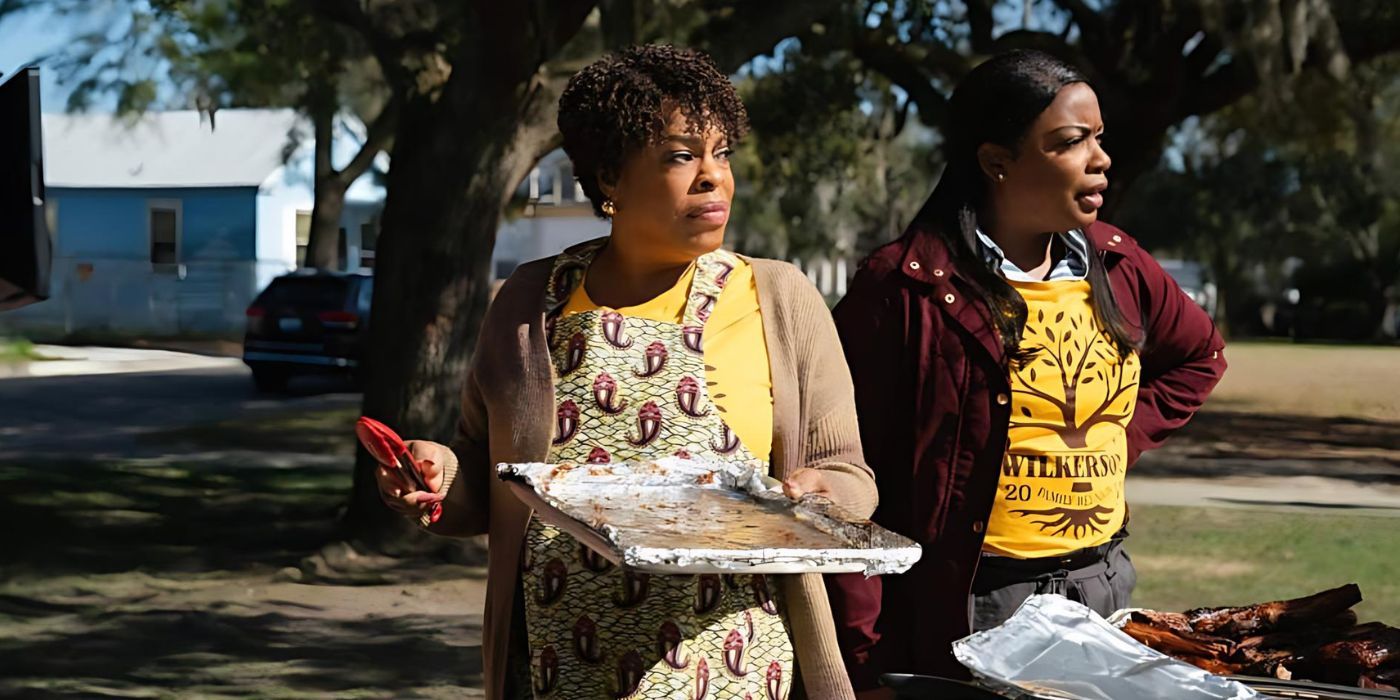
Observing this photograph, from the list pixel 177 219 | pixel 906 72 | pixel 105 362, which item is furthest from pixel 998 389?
pixel 177 219

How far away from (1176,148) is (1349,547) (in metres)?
38.8

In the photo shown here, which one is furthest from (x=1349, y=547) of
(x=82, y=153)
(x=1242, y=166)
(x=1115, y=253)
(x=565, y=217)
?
(x=565, y=217)

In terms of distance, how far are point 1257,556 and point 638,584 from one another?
8.32 m

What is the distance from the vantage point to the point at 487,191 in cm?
934

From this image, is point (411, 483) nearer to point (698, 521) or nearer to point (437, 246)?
point (698, 521)

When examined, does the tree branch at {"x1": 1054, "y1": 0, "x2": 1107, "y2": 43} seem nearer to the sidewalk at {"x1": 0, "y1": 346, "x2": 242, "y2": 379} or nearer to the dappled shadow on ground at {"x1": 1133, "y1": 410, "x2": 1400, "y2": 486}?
the dappled shadow on ground at {"x1": 1133, "y1": 410, "x2": 1400, "y2": 486}

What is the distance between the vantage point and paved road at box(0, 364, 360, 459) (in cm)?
1566

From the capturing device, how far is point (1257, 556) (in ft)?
33.0

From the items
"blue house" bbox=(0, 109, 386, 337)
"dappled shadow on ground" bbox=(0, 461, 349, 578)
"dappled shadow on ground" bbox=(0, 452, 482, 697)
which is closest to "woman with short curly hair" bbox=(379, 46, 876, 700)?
"dappled shadow on ground" bbox=(0, 452, 482, 697)

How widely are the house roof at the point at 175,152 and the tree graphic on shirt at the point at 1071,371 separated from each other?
3743cm

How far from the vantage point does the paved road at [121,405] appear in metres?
15.7

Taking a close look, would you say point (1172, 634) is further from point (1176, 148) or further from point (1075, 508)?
point (1176, 148)

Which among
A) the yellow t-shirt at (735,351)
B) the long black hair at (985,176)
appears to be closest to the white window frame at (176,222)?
the long black hair at (985,176)

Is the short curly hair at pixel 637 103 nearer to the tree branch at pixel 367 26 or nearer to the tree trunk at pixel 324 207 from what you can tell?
the tree branch at pixel 367 26
